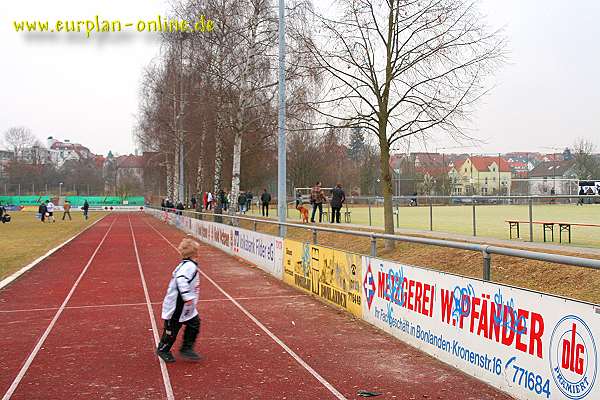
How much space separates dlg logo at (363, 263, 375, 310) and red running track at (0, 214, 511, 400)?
0.41m

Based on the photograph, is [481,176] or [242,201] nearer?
[242,201]

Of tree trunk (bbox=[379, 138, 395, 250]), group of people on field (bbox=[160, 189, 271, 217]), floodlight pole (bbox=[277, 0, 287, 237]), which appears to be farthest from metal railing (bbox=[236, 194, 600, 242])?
group of people on field (bbox=[160, 189, 271, 217])

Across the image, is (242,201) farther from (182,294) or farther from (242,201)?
(182,294)

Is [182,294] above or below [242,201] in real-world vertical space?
below

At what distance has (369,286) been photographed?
912cm

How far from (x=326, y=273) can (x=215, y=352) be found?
3.75 metres

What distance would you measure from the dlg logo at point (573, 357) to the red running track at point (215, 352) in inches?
35.5

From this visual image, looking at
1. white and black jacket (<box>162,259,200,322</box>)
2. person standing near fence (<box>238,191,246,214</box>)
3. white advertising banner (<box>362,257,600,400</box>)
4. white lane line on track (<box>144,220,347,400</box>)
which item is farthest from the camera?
person standing near fence (<box>238,191,246,214</box>)

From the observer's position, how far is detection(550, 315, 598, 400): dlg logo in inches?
187

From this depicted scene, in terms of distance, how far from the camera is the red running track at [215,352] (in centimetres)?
611

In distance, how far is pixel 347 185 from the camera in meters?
69.4

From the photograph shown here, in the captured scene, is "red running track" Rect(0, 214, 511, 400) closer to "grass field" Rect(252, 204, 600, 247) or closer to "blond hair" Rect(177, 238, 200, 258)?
"blond hair" Rect(177, 238, 200, 258)

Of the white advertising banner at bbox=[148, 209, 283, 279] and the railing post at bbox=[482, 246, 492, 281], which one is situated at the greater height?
the railing post at bbox=[482, 246, 492, 281]

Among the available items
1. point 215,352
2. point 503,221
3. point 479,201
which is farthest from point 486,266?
point 479,201
